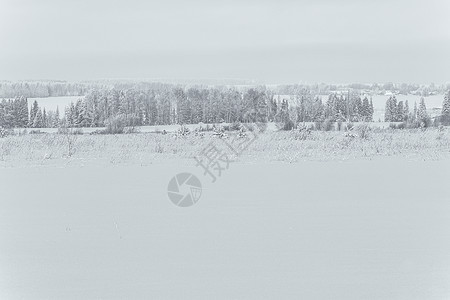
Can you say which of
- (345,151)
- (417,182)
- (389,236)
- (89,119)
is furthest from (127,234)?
(89,119)

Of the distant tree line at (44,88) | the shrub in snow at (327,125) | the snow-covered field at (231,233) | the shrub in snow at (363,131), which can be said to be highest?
the distant tree line at (44,88)

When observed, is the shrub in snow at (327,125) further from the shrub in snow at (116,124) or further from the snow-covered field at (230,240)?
the snow-covered field at (230,240)

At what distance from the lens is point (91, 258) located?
18.2 feet

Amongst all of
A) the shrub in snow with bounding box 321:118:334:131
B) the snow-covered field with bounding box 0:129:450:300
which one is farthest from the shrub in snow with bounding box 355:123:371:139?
the snow-covered field with bounding box 0:129:450:300

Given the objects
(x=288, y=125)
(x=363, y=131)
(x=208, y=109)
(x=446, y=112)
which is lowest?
(x=288, y=125)

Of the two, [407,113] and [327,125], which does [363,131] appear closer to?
[327,125]

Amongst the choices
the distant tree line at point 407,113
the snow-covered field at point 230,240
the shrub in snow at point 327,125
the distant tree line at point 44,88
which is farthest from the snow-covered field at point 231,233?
the distant tree line at point 44,88

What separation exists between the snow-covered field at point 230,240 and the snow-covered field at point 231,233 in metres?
0.02

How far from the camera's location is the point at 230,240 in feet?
20.7

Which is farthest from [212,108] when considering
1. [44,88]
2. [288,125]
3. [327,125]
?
[44,88]

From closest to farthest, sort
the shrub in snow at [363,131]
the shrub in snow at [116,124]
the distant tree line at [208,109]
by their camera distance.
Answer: the shrub in snow at [363,131]
the shrub in snow at [116,124]
the distant tree line at [208,109]

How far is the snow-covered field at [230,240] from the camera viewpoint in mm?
4738

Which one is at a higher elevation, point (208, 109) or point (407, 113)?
point (208, 109)

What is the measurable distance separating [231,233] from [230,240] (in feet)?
1.22
